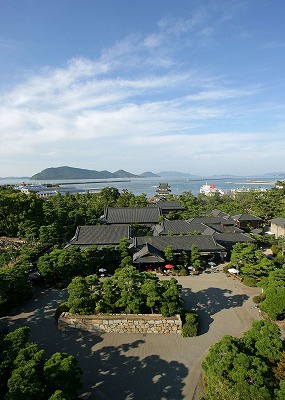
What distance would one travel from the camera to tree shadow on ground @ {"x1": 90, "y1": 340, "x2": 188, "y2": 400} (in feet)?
40.2

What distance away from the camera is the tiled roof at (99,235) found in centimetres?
2958

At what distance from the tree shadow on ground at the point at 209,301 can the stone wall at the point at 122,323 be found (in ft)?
7.41

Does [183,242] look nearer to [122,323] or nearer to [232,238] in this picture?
[232,238]

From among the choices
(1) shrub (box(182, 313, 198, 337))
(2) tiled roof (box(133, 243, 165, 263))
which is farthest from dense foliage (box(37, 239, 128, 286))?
(1) shrub (box(182, 313, 198, 337))

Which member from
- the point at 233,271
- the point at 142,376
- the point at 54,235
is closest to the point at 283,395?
the point at 142,376

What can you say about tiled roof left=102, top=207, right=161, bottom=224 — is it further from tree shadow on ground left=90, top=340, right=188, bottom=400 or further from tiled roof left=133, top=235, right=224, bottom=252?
tree shadow on ground left=90, top=340, right=188, bottom=400

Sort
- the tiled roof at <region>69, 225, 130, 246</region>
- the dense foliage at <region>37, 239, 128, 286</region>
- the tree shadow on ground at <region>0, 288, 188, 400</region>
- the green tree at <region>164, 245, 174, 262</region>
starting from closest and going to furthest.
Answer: the tree shadow on ground at <region>0, 288, 188, 400</region> → the dense foliage at <region>37, 239, 128, 286</region> → the green tree at <region>164, 245, 174, 262</region> → the tiled roof at <region>69, 225, 130, 246</region>

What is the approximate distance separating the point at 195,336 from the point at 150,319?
3015 millimetres

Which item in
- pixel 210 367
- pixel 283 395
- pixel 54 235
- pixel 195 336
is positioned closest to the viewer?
pixel 283 395

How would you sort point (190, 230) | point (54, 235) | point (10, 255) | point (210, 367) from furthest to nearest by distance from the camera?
point (190, 230) < point (54, 235) < point (10, 255) < point (210, 367)

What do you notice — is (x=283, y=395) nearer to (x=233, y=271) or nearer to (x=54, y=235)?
(x=233, y=271)

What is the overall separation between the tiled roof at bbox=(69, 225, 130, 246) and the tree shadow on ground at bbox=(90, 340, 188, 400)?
15.2 m

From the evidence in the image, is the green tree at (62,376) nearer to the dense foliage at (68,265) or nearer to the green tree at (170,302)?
the green tree at (170,302)

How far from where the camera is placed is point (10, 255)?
89.4 feet
